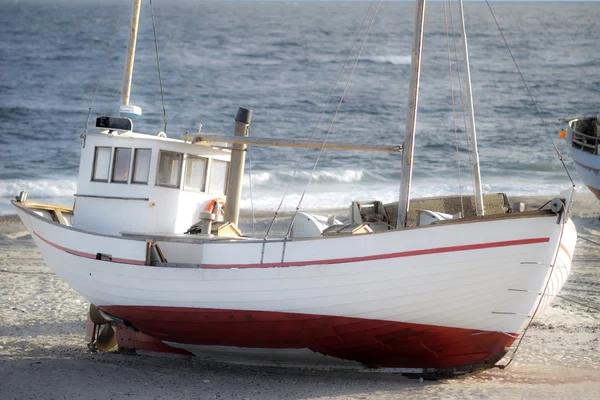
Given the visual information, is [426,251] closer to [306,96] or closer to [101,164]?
[101,164]

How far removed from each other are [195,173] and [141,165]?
2.74ft

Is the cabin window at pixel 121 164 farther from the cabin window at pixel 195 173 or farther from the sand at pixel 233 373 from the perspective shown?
the sand at pixel 233 373

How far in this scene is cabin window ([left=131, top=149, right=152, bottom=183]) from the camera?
12859mm

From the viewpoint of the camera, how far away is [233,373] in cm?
1179

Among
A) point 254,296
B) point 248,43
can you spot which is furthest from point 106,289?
point 248,43

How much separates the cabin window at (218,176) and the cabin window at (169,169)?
0.69 metres

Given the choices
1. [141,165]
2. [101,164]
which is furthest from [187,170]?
[101,164]

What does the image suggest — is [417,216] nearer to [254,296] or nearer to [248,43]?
[254,296]

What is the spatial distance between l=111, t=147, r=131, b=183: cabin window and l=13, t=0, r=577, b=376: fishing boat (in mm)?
23

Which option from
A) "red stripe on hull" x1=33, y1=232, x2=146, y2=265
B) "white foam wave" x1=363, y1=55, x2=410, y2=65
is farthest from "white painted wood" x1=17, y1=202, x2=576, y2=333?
"white foam wave" x1=363, y1=55, x2=410, y2=65

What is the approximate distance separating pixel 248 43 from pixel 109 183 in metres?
65.0

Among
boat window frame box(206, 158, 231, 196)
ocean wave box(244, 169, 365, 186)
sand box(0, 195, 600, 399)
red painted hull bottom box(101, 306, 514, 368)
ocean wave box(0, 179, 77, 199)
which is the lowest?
ocean wave box(0, 179, 77, 199)

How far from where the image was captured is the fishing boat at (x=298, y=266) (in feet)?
33.2

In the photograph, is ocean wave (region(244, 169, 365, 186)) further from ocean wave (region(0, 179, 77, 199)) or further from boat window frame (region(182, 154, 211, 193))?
boat window frame (region(182, 154, 211, 193))
